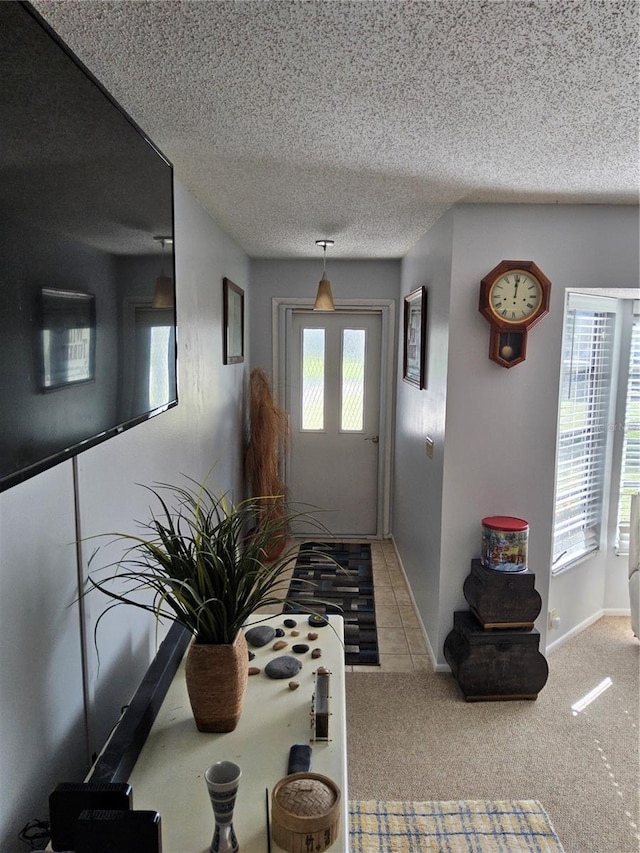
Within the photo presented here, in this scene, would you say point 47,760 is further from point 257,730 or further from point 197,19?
point 197,19

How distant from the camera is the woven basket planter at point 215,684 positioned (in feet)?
4.25

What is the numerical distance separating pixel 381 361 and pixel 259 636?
3.64 m

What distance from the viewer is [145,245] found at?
1.46 metres

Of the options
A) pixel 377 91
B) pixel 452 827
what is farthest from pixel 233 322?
pixel 452 827

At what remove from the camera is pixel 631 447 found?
141 inches

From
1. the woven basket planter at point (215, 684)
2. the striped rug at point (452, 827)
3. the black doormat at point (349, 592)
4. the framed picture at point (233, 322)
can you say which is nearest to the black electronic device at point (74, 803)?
the woven basket planter at point (215, 684)

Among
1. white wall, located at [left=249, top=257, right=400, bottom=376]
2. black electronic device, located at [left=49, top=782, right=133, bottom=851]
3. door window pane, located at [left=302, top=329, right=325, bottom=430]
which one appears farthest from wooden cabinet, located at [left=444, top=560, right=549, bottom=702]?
white wall, located at [left=249, top=257, right=400, bottom=376]

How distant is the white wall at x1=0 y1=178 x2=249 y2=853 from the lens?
108cm

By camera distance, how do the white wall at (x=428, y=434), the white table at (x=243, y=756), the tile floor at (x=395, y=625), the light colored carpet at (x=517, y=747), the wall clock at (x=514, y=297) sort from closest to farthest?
the white table at (x=243, y=756) → the light colored carpet at (x=517, y=747) → the wall clock at (x=514, y=297) → the white wall at (x=428, y=434) → the tile floor at (x=395, y=625)

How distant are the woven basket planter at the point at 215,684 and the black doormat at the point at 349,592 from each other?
157cm

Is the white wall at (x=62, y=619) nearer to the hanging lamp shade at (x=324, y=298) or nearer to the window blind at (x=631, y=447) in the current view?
the hanging lamp shade at (x=324, y=298)

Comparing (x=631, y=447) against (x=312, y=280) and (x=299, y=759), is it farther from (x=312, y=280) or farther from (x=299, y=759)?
(x=299, y=759)

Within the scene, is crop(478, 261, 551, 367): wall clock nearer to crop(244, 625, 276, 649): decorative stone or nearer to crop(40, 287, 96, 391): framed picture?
crop(244, 625, 276, 649): decorative stone

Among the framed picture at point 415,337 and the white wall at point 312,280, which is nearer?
the framed picture at point 415,337
